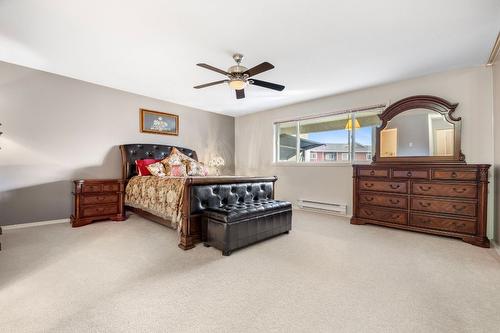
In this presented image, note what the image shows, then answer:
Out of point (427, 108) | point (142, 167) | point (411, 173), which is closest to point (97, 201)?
point (142, 167)

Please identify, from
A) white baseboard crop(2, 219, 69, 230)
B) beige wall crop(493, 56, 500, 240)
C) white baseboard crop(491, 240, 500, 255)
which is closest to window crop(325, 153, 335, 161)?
beige wall crop(493, 56, 500, 240)

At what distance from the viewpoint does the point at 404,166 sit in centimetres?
353

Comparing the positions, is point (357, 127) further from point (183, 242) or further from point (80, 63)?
point (80, 63)

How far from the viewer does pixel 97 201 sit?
12.5ft

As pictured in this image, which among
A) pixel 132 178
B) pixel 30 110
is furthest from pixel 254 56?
pixel 30 110

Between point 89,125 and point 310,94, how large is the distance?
4.34m

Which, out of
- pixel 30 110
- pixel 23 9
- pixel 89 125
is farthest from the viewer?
pixel 89 125

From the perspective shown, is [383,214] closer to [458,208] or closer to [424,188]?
[424,188]

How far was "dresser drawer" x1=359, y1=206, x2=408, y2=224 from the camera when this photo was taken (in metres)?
3.48

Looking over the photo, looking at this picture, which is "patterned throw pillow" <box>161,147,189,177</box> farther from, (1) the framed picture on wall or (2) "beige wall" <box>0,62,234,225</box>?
(2) "beige wall" <box>0,62,234,225</box>

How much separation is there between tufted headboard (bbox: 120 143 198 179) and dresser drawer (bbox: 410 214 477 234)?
4.85 m

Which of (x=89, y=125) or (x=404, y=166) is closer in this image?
(x=404, y=166)

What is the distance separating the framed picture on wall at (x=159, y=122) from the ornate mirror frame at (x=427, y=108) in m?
4.38

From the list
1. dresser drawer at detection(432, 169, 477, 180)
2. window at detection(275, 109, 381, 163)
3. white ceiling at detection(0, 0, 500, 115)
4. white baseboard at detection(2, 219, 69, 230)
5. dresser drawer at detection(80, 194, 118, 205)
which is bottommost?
white baseboard at detection(2, 219, 69, 230)
